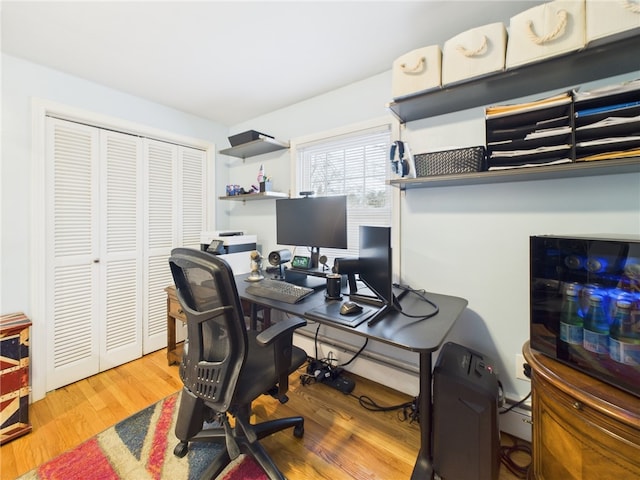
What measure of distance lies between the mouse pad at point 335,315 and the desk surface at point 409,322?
26mm

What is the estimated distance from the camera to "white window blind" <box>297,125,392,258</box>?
6.60ft

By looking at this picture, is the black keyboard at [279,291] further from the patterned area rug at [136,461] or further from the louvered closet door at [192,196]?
the louvered closet door at [192,196]

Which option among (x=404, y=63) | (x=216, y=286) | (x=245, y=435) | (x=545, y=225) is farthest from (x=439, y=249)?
(x=245, y=435)

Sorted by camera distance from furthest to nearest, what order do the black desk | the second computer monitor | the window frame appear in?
1. the window frame
2. the second computer monitor
3. the black desk

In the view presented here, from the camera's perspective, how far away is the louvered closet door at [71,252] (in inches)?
76.5

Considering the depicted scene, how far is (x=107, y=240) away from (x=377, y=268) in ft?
7.56

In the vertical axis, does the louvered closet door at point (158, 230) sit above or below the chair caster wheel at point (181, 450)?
above

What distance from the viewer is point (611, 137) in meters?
1.05

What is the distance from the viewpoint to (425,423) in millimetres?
1186

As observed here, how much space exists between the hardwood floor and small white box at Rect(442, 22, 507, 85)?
2.01m

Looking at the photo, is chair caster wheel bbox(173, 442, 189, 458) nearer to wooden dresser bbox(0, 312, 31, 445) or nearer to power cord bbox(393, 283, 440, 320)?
wooden dresser bbox(0, 312, 31, 445)

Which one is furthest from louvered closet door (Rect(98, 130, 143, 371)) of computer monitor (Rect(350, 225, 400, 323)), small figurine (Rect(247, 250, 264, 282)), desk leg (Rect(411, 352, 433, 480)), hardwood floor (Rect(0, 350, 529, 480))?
desk leg (Rect(411, 352, 433, 480))

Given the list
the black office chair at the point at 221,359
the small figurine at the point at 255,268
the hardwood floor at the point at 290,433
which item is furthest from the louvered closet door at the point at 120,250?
the black office chair at the point at 221,359

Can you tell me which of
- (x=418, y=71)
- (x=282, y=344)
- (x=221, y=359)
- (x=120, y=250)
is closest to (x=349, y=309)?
(x=282, y=344)
